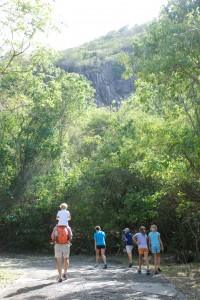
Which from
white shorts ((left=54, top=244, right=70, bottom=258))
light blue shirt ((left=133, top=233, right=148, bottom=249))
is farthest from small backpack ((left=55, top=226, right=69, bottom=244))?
light blue shirt ((left=133, top=233, right=148, bottom=249))

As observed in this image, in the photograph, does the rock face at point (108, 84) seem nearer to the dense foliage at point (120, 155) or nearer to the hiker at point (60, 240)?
the dense foliage at point (120, 155)

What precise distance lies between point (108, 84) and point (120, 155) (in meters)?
52.8

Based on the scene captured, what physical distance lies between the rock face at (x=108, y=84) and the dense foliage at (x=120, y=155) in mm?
35859

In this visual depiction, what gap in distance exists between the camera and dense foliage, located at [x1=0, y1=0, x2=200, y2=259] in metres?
13.2

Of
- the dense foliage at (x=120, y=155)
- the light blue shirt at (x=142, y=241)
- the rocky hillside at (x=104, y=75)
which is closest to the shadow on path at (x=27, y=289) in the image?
the light blue shirt at (x=142, y=241)

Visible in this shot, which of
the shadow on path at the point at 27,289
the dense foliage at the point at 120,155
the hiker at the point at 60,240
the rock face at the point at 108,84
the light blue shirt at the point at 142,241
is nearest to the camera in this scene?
the shadow on path at the point at 27,289

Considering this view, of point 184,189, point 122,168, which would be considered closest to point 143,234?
point 184,189

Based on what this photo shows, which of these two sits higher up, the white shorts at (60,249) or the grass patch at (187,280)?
the white shorts at (60,249)

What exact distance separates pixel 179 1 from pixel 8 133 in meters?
19.1

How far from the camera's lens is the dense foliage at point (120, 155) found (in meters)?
13.2

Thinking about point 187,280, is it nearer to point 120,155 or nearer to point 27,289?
point 27,289

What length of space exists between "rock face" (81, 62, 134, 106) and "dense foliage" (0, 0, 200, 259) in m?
35.9

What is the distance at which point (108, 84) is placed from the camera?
246 ft

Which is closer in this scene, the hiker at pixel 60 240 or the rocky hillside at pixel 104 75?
the hiker at pixel 60 240
